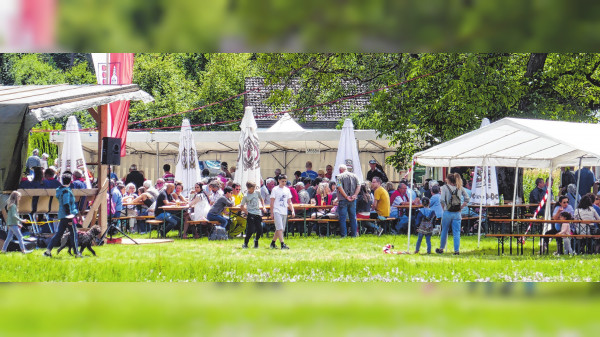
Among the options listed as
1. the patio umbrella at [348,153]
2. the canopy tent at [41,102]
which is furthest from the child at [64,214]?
the patio umbrella at [348,153]

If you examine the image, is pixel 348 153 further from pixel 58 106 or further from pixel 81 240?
pixel 81 240

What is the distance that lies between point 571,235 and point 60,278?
8750 millimetres

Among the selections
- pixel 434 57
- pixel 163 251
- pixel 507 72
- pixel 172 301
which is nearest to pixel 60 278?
pixel 163 251

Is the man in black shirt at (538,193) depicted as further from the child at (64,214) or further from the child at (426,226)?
the child at (64,214)

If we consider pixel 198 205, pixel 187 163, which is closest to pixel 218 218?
pixel 198 205

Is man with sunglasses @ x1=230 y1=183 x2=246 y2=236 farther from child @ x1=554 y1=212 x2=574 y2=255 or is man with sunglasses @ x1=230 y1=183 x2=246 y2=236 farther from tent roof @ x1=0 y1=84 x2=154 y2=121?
child @ x1=554 y1=212 x2=574 y2=255

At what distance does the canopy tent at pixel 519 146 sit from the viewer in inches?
532

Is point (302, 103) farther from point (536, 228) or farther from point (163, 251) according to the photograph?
point (163, 251)

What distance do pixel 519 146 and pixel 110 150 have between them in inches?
321

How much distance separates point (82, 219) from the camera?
1642 cm

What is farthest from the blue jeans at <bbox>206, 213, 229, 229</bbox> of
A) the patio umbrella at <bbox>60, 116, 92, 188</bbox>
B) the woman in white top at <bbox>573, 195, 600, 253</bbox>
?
the woman in white top at <bbox>573, 195, 600, 253</bbox>

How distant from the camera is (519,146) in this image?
16.5m

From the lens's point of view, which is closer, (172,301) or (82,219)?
(172,301)
